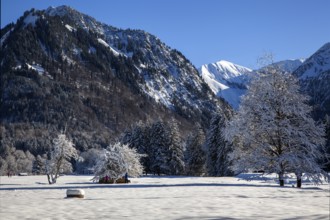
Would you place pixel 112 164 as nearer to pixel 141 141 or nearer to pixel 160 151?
pixel 160 151

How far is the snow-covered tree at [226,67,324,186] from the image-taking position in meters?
26.7

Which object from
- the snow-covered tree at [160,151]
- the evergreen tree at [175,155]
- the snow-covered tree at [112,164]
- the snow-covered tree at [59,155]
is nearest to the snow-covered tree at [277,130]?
the snow-covered tree at [112,164]

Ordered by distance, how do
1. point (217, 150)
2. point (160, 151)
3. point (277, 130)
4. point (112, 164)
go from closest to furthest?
point (277, 130), point (112, 164), point (217, 150), point (160, 151)

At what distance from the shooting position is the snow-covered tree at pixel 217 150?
207 feet

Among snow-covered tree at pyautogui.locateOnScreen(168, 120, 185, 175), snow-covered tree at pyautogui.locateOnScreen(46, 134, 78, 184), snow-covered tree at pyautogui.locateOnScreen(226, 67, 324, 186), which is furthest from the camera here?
snow-covered tree at pyautogui.locateOnScreen(168, 120, 185, 175)

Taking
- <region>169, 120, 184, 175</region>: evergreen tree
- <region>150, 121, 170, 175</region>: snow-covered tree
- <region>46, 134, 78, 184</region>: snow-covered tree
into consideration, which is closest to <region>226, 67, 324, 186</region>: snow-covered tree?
<region>46, 134, 78, 184</region>: snow-covered tree

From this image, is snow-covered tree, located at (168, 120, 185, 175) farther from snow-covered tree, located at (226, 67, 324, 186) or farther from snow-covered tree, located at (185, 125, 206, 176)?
snow-covered tree, located at (226, 67, 324, 186)

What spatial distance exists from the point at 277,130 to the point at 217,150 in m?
37.7

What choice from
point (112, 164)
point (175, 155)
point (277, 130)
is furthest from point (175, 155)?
point (277, 130)

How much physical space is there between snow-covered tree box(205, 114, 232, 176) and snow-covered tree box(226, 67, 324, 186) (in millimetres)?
33882

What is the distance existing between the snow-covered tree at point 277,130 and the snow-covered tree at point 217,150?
33.9 metres

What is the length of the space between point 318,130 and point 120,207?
58.8 ft

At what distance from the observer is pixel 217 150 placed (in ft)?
212

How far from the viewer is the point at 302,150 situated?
2728 centimetres
